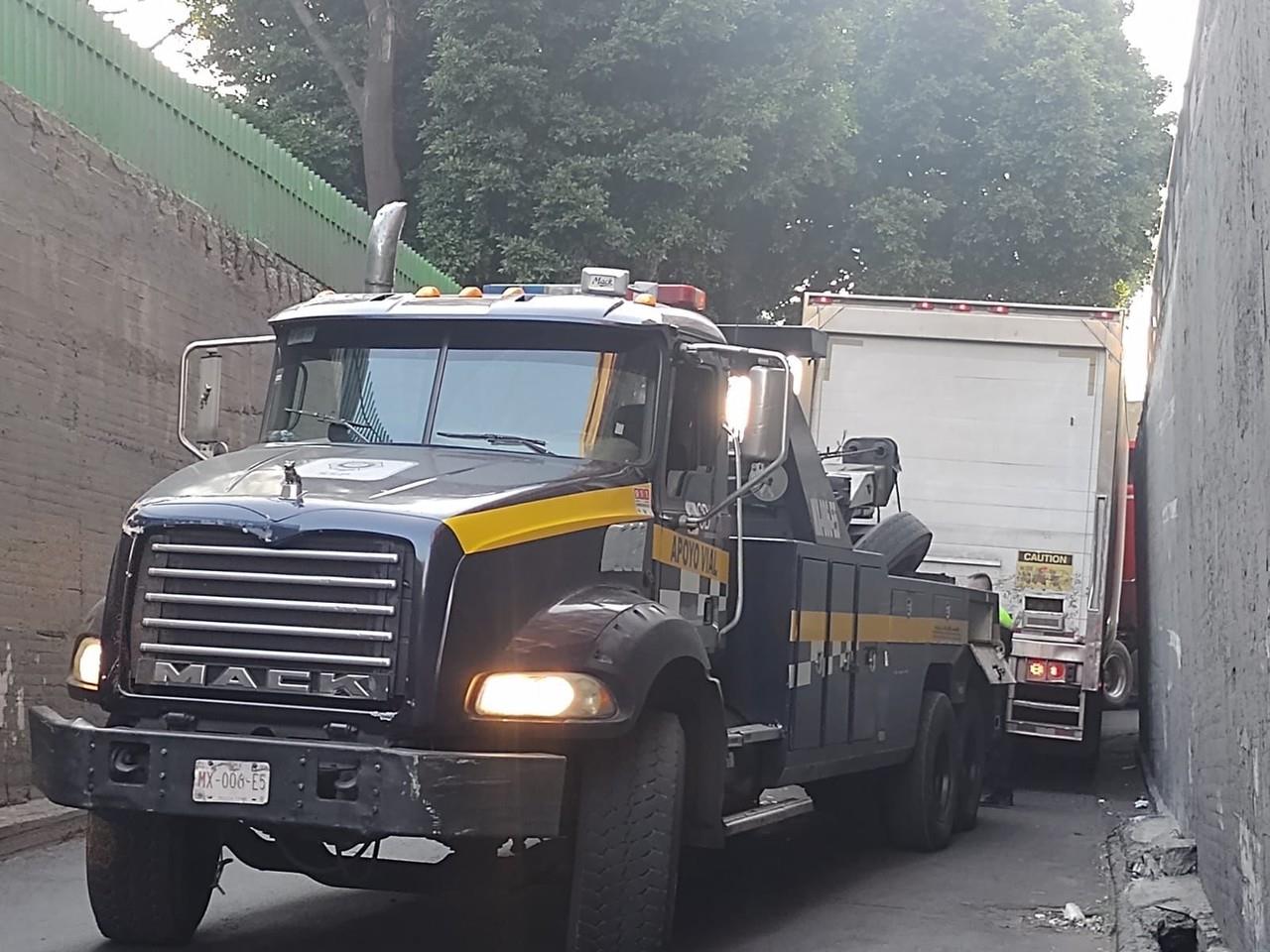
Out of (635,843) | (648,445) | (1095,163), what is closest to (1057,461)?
(648,445)

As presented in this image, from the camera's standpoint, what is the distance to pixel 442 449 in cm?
714

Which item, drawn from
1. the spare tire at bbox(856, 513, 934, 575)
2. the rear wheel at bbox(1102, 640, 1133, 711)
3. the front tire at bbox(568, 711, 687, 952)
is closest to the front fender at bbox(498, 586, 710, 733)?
the front tire at bbox(568, 711, 687, 952)

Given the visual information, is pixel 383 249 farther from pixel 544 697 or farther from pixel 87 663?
pixel 544 697

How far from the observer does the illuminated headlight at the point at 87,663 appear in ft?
21.1

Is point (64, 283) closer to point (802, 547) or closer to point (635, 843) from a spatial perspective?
point (802, 547)

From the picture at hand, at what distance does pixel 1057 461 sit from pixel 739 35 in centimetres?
857

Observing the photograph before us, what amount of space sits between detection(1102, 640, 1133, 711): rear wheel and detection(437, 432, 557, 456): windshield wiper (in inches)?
486

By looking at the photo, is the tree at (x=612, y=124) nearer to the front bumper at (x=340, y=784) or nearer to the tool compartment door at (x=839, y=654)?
the tool compartment door at (x=839, y=654)

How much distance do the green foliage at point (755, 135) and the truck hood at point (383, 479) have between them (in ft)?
42.9

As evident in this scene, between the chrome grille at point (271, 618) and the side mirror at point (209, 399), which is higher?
the side mirror at point (209, 399)

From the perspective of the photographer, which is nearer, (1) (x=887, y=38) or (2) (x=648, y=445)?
(2) (x=648, y=445)

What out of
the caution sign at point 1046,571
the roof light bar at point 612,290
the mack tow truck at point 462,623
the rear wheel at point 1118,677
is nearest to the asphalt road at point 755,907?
the mack tow truck at point 462,623

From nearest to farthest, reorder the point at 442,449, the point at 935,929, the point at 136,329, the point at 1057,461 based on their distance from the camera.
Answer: the point at 442,449 → the point at 935,929 → the point at 136,329 → the point at 1057,461

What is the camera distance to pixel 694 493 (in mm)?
7578
